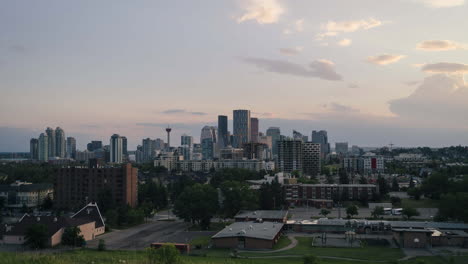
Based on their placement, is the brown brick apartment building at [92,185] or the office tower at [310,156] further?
the office tower at [310,156]

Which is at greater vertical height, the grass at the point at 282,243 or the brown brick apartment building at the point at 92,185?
the brown brick apartment building at the point at 92,185

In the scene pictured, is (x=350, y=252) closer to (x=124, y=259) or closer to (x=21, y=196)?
(x=124, y=259)

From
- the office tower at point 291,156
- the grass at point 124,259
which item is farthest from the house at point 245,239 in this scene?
the office tower at point 291,156

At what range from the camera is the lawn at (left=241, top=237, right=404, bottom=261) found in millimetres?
32781

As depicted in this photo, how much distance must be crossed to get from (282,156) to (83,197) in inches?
2848

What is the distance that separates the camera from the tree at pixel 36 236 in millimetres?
37188

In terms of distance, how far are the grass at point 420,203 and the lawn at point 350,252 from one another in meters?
29.3

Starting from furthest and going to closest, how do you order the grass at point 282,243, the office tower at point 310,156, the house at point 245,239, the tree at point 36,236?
the office tower at point 310,156 < the grass at point 282,243 < the tree at point 36,236 < the house at point 245,239

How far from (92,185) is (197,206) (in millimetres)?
A: 22578

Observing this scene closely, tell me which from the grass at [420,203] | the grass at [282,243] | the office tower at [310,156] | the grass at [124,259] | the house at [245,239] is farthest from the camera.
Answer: the office tower at [310,156]

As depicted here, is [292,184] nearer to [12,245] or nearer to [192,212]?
[192,212]

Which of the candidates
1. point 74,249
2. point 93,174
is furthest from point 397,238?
point 93,174

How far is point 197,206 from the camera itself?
47000 mm

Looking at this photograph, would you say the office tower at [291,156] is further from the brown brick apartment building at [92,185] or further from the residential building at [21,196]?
the residential building at [21,196]
